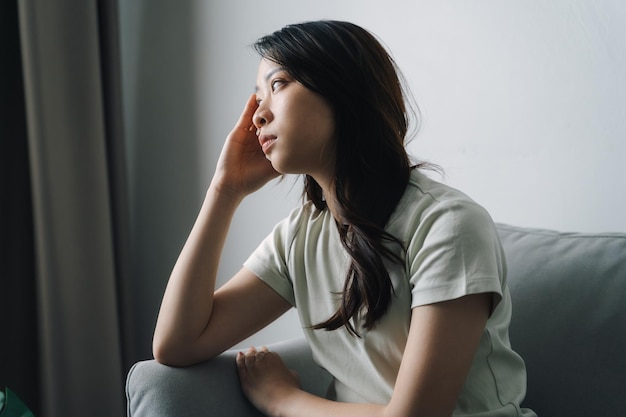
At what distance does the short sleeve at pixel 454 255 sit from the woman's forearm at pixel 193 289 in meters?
0.41

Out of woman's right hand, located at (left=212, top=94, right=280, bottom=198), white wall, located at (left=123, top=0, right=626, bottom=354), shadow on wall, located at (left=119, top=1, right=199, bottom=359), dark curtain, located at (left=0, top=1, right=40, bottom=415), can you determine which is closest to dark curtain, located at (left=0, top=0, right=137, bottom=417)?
dark curtain, located at (left=0, top=1, right=40, bottom=415)

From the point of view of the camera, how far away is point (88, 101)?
221 centimetres

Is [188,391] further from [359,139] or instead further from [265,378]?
[359,139]

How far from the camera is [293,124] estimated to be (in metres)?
1.16

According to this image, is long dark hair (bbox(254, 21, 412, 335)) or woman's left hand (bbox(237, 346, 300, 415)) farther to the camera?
woman's left hand (bbox(237, 346, 300, 415))

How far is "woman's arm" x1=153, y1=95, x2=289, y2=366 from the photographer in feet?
4.19

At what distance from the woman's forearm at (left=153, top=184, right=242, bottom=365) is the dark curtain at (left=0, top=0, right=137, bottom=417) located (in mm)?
964

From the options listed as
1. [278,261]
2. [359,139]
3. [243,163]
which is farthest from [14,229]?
[359,139]

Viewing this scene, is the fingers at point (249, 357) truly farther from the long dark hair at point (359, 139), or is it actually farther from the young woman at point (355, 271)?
the long dark hair at point (359, 139)

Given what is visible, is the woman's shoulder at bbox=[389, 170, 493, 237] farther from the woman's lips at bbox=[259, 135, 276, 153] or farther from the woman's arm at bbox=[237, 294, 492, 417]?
the woman's lips at bbox=[259, 135, 276, 153]

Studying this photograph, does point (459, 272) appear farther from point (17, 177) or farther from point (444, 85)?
point (17, 177)

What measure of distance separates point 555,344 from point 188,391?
2.04ft

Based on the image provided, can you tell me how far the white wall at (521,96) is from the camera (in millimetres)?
1378

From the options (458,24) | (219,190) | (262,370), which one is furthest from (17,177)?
(458,24)
